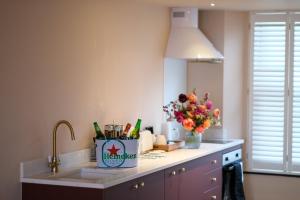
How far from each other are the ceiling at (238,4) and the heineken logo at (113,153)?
5.63 ft

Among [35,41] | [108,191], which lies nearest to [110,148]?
[108,191]

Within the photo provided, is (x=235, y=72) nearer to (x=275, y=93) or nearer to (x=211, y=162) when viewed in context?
(x=275, y=93)

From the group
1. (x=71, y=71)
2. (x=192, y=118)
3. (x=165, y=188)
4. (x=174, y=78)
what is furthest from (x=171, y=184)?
(x=174, y=78)

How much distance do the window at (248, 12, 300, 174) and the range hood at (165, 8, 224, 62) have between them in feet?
1.75

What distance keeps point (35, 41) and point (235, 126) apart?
3135 mm

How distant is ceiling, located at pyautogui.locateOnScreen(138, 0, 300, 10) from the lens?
569cm

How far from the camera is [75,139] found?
15.1ft

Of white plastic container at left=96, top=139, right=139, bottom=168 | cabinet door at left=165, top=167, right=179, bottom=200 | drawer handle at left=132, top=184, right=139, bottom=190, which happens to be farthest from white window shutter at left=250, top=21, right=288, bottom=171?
drawer handle at left=132, top=184, right=139, bottom=190

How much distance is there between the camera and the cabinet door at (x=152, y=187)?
4.34 meters

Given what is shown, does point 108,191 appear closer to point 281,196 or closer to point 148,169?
point 148,169

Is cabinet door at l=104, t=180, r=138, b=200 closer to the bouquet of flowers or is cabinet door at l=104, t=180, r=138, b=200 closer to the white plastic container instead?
the white plastic container

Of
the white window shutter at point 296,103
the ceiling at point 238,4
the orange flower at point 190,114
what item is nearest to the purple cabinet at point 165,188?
the orange flower at point 190,114

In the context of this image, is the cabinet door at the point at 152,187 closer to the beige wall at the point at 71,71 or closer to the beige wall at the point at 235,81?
the beige wall at the point at 71,71

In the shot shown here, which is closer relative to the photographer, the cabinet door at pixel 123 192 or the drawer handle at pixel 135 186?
the cabinet door at pixel 123 192
